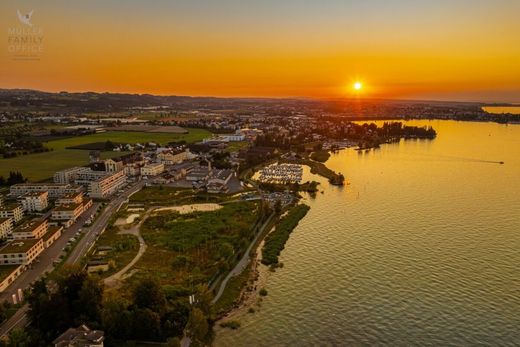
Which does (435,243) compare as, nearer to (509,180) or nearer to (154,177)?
(509,180)

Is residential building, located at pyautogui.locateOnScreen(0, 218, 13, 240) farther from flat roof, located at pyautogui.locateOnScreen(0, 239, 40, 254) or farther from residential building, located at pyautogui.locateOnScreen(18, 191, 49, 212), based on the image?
residential building, located at pyautogui.locateOnScreen(18, 191, 49, 212)

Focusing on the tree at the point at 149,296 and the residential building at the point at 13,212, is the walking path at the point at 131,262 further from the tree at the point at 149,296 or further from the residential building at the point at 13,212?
the residential building at the point at 13,212

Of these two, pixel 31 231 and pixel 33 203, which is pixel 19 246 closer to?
pixel 31 231

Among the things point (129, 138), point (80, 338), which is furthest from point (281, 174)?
point (129, 138)

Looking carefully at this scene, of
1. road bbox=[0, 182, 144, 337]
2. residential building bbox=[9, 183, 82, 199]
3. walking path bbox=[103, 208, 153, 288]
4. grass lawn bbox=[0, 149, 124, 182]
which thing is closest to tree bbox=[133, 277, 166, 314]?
walking path bbox=[103, 208, 153, 288]

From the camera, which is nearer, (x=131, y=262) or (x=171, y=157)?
(x=131, y=262)

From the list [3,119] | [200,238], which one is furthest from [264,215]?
[3,119]
